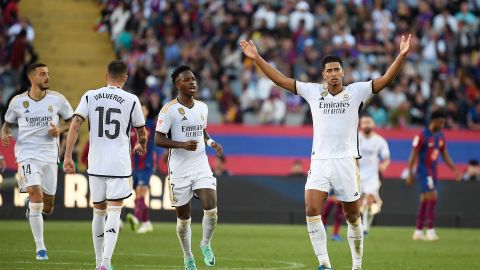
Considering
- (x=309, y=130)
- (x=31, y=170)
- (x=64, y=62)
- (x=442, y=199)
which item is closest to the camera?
(x=31, y=170)

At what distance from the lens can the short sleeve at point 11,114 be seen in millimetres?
17281

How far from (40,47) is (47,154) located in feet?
55.3

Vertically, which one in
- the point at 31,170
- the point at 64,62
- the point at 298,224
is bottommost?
the point at 298,224

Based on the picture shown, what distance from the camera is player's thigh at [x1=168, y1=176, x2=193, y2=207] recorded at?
1516 cm

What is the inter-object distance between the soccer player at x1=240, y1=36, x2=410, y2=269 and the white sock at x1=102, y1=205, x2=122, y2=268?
7.56ft

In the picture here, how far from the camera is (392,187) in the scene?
28.0m

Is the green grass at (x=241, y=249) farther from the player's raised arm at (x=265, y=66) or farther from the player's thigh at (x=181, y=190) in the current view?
the player's raised arm at (x=265, y=66)

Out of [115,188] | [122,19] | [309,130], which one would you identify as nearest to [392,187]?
[309,130]

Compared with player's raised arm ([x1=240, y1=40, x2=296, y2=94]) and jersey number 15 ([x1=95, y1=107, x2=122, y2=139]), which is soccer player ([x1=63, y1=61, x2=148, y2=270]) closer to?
jersey number 15 ([x1=95, y1=107, x2=122, y2=139])

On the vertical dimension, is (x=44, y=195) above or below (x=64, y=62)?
below

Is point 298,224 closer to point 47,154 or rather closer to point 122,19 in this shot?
point 122,19

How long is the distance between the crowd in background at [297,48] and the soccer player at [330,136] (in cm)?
1625

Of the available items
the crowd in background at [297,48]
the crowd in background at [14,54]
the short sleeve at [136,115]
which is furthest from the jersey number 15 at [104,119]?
the crowd in background at [14,54]

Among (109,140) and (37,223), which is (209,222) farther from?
(37,223)
